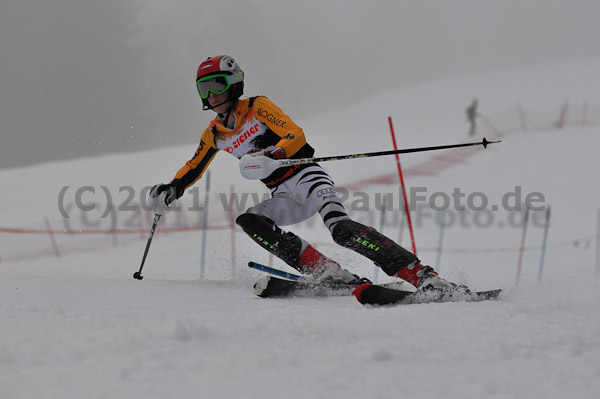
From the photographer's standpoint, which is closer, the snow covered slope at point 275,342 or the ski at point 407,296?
the snow covered slope at point 275,342

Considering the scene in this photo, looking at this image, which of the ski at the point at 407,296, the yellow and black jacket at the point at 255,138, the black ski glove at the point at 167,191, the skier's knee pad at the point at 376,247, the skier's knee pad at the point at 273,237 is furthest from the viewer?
the black ski glove at the point at 167,191

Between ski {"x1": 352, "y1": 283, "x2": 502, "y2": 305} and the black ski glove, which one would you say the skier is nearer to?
the black ski glove

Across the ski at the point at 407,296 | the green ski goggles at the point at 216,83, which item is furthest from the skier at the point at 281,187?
the ski at the point at 407,296

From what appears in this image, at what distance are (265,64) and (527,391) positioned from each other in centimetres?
5019

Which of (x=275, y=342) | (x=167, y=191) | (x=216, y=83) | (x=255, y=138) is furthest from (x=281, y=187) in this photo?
(x=275, y=342)

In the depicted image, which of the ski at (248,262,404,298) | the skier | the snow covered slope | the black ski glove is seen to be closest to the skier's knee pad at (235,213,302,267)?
the skier

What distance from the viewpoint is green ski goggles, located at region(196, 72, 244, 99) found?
152 inches

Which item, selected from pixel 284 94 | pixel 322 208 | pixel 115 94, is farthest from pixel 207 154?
pixel 284 94

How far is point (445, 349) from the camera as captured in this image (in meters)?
1.79

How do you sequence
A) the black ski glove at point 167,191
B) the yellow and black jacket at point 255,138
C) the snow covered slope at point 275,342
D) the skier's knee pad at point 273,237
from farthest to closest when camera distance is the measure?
1. the black ski glove at point 167,191
2. the yellow and black jacket at point 255,138
3. the skier's knee pad at point 273,237
4. the snow covered slope at point 275,342

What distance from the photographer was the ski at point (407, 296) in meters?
2.76

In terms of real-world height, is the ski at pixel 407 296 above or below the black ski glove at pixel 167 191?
below

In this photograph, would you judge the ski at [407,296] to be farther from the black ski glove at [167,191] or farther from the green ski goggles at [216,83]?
the black ski glove at [167,191]

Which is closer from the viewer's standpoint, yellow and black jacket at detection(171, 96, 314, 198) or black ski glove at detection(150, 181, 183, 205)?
yellow and black jacket at detection(171, 96, 314, 198)
